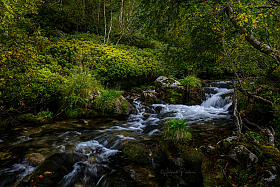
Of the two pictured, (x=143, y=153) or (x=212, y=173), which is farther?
(x=143, y=153)

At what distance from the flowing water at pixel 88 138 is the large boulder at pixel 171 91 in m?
1.53

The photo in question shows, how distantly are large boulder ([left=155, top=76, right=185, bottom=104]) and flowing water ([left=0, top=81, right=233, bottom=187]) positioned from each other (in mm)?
1534

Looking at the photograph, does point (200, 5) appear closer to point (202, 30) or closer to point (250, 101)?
point (202, 30)

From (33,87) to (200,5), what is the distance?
6.44 metres

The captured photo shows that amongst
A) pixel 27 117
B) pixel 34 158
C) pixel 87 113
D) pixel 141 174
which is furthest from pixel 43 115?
pixel 141 174

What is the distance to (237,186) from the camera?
2.38m

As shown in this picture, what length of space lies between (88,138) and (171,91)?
263 inches

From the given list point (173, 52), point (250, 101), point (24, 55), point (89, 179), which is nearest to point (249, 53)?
point (250, 101)

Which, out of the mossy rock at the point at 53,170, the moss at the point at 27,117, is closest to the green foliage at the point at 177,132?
the mossy rock at the point at 53,170

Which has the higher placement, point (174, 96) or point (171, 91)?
point (171, 91)

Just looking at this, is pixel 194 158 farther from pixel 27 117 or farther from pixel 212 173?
pixel 27 117

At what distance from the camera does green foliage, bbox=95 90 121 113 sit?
7410 millimetres

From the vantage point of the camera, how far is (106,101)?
7.41 m

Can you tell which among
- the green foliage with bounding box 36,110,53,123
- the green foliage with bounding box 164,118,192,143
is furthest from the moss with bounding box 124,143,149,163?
the green foliage with bounding box 36,110,53,123
